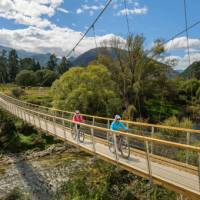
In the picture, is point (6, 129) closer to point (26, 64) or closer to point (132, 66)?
point (132, 66)

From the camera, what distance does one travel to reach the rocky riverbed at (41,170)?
1471cm

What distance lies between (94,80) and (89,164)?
27.5 feet

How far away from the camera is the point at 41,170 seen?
1792cm

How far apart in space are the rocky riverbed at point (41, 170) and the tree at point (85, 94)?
3737 mm

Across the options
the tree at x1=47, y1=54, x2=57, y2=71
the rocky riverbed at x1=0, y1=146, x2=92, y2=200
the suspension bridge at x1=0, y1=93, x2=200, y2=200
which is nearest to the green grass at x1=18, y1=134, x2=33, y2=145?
the rocky riverbed at x1=0, y1=146, x2=92, y2=200

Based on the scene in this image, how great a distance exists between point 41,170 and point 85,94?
7184 millimetres

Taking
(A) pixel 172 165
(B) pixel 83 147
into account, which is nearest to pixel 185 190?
(A) pixel 172 165

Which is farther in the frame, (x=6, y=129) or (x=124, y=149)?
(x=6, y=129)

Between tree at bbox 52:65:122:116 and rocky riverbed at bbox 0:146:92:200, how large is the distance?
3737 mm

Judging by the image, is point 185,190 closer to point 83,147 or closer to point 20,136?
point 83,147

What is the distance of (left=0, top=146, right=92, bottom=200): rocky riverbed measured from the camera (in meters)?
14.7

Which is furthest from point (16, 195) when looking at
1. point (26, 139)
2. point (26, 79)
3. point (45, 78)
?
point (45, 78)

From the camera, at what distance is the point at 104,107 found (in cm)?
2350

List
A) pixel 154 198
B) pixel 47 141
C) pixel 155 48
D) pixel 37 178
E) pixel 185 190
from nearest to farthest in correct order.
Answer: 1. pixel 185 190
2. pixel 154 198
3. pixel 37 178
4. pixel 47 141
5. pixel 155 48
